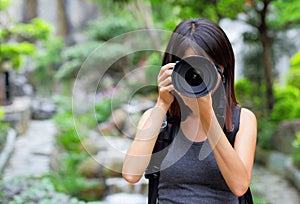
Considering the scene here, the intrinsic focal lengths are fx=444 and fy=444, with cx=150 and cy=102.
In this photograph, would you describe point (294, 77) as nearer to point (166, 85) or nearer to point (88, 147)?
point (88, 147)

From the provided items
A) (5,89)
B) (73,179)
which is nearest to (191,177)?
(73,179)

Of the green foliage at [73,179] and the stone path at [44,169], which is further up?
the green foliage at [73,179]

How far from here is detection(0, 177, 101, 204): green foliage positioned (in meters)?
2.30

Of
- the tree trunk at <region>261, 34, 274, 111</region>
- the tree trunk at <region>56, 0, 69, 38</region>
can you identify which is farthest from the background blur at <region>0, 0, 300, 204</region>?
the tree trunk at <region>56, 0, 69, 38</region>

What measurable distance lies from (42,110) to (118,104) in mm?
9778

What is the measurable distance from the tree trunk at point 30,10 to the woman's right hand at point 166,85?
1395 cm

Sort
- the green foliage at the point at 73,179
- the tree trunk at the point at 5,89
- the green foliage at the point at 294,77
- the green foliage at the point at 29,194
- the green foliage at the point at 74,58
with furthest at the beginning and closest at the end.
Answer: the green foliage at the point at 74,58, the tree trunk at the point at 5,89, the green foliage at the point at 294,77, the green foliage at the point at 73,179, the green foliage at the point at 29,194

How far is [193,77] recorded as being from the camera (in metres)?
0.84

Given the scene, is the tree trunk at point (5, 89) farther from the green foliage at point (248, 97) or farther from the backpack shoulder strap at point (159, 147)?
the backpack shoulder strap at point (159, 147)

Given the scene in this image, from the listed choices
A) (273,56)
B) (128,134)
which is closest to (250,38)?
(273,56)

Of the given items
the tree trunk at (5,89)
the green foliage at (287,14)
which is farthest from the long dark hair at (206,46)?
the tree trunk at (5,89)

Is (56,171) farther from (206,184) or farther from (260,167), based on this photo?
(206,184)

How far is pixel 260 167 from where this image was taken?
614 cm

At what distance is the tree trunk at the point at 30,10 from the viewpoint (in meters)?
14.0
